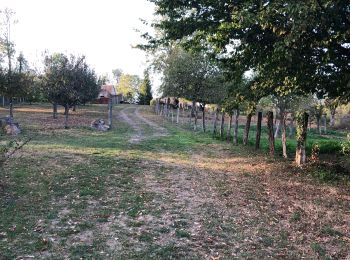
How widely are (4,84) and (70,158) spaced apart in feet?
69.0

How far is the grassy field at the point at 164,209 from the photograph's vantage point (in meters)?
6.75

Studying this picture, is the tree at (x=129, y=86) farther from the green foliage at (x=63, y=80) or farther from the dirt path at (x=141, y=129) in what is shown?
the green foliage at (x=63, y=80)

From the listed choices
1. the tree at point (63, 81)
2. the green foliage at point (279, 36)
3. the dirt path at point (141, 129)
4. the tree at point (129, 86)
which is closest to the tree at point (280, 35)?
the green foliage at point (279, 36)

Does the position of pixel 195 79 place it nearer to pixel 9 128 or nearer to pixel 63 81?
pixel 63 81

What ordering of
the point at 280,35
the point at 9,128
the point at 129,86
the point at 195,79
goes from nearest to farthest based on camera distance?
1. the point at 280,35
2. the point at 9,128
3. the point at 195,79
4. the point at 129,86

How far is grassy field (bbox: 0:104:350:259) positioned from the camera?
22.1 ft

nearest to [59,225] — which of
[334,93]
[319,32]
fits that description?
[319,32]

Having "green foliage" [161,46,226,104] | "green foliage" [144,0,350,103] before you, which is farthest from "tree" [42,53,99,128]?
"green foliage" [144,0,350,103]

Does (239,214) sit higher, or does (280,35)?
(280,35)

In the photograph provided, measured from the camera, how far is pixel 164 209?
29.3 feet

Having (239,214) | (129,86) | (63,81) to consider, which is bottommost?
(239,214)

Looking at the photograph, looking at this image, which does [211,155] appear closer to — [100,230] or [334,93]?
[334,93]

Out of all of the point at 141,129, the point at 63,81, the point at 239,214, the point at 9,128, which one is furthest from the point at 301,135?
the point at 63,81

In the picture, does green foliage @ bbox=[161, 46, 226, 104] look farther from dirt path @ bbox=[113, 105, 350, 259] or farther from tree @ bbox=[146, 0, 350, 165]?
dirt path @ bbox=[113, 105, 350, 259]
